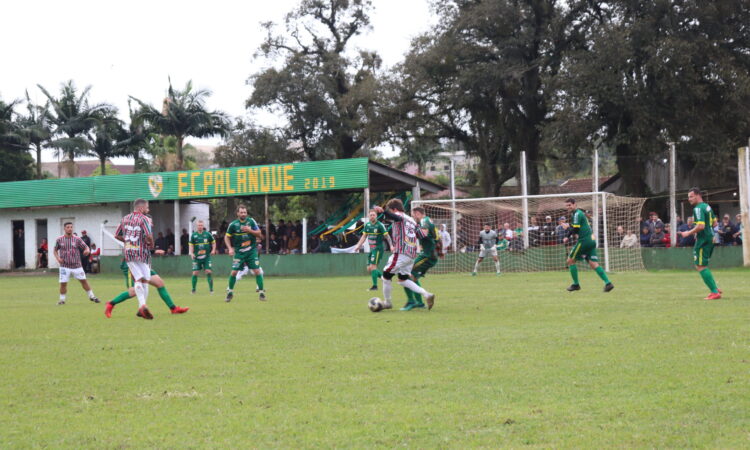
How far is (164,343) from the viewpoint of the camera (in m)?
9.85

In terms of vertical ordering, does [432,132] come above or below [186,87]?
below

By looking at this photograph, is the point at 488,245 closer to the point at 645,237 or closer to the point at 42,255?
the point at 645,237

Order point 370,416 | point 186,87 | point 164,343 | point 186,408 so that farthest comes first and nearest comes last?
point 186,87 < point 164,343 < point 186,408 < point 370,416

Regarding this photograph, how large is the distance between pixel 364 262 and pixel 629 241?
9.97m

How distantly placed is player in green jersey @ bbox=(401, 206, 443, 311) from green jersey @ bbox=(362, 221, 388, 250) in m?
6.09

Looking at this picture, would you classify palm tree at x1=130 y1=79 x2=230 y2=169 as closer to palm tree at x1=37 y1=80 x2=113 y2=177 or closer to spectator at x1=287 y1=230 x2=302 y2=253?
palm tree at x1=37 y1=80 x2=113 y2=177

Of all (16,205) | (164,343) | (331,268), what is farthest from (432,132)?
(164,343)

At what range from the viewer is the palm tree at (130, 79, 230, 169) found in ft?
169

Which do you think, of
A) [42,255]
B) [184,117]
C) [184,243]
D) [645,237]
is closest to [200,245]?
[645,237]

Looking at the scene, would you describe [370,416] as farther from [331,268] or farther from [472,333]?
[331,268]

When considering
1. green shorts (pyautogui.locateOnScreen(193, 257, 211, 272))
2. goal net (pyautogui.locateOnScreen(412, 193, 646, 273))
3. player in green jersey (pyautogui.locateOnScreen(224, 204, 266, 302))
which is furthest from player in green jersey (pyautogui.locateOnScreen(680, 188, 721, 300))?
goal net (pyautogui.locateOnScreen(412, 193, 646, 273))

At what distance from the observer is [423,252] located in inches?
549

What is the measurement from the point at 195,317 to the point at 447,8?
31531 millimetres

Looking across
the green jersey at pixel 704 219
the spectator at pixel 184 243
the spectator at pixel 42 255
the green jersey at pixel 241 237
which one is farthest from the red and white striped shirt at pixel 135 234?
the spectator at pixel 42 255
